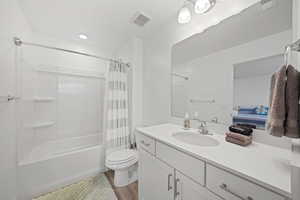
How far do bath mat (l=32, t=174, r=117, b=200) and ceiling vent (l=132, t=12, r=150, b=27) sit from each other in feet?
7.64

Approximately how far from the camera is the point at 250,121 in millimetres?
847

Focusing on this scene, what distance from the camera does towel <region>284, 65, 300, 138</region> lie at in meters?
0.45

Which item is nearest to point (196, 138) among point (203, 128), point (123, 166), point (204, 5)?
point (203, 128)

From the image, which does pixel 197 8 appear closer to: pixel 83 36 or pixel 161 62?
pixel 161 62

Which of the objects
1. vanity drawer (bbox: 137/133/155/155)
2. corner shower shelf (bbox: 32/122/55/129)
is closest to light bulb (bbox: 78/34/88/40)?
corner shower shelf (bbox: 32/122/55/129)

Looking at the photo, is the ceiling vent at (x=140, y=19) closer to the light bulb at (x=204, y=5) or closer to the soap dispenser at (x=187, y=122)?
the light bulb at (x=204, y=5)

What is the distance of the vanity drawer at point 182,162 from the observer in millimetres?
622

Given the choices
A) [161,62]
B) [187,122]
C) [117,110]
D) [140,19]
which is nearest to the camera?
[187,122]

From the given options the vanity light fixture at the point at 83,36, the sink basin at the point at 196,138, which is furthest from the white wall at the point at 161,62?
the vanity light fixture at the point at 83,36

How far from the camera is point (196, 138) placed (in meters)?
1.05

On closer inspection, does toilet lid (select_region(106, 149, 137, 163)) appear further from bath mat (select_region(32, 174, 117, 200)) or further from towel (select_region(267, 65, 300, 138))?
towel (select_region(267, 65, 300, 138))

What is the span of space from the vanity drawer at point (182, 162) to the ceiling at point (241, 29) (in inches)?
40.2

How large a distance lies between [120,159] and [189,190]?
3.34 feet

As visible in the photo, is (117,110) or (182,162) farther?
(117,110)
